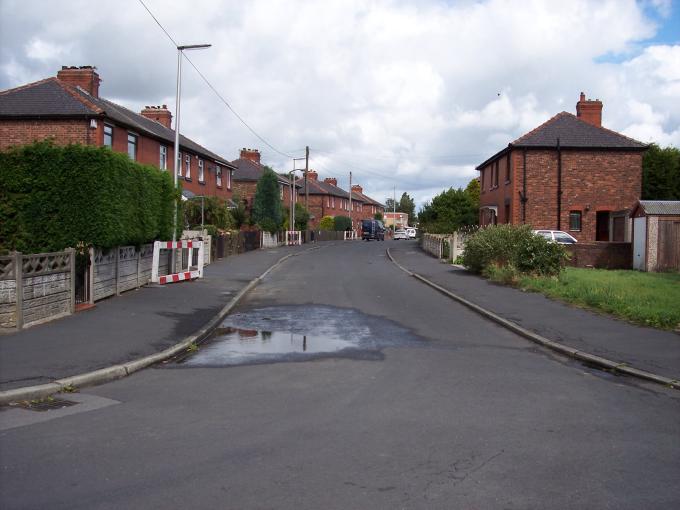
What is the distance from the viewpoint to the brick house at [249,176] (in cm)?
6227

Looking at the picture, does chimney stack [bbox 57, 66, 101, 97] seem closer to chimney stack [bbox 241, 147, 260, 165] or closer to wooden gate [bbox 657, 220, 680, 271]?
wooden gate [bbox 657, 220, 680, 271]

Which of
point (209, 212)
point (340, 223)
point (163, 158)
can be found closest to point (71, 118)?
point (163, 158)

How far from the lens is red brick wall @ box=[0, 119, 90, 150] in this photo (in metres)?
27.9

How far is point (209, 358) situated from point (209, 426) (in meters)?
3.66

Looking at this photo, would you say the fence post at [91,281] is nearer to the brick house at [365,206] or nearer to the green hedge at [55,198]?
the green hedge at [55,198]

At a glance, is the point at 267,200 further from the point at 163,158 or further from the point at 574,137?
the point at 574,137

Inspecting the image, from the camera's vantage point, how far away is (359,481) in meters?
4.68

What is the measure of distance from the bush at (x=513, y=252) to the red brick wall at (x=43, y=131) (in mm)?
16497

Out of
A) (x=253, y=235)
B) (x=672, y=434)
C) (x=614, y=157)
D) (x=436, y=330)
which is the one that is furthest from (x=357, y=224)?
(x=672, y=434)

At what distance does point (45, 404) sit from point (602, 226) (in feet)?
109

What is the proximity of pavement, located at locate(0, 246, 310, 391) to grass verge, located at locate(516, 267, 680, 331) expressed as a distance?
26.9 ft

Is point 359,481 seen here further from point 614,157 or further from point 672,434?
point 614,157

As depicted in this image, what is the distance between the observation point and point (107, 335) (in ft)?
34.4

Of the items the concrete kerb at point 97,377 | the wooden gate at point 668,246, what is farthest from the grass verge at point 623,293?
the concrete kerb at point 97,377
